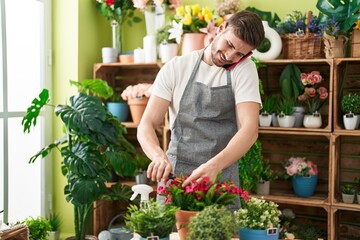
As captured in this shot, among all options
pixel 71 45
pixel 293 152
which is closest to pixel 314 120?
pixel 293 152

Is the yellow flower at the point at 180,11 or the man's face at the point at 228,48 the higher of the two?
the yellow flower at the point at 180,11

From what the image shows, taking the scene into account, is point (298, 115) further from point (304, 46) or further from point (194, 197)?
point (194, 197)

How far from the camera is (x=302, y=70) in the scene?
363 cm

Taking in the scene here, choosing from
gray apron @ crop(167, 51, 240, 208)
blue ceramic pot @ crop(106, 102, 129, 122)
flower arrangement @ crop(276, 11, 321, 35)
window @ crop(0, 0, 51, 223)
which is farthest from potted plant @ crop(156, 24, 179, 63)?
gray apron @ crop(167, 51, 240, 208)

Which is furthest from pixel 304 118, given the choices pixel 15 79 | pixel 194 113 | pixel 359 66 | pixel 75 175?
pixel 15 79

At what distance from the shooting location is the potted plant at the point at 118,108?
382 cm

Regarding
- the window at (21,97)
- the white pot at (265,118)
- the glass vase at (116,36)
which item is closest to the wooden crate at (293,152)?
the white pot at (265,118)

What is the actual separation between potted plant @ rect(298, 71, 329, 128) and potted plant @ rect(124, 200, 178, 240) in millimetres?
2213

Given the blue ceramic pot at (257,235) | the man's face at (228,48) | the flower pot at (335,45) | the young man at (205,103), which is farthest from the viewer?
the flower pot at (335,45)

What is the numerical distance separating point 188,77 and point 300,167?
1.61 meters

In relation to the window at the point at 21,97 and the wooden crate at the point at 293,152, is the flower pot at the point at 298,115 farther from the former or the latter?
the window at the point at 21,97

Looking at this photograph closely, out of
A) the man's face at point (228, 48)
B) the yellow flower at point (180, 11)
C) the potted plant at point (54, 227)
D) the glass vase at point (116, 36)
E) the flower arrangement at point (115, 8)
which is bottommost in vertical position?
the potted plant at point (54, 227)

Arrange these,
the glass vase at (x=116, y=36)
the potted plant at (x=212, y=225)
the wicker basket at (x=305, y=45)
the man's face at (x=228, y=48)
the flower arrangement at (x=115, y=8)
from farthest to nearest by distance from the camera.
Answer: the glass vase at (x=116, y=36)
the flower arrangement at (x=115, y=8)
the wicker basket at (x=305, y=45)
the man's face at (x=228, y=48)
the potted plant at (x=212, y=225)

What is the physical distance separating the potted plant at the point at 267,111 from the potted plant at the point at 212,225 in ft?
7.30
